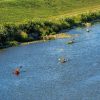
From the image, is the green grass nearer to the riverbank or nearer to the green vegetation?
the green vegetation

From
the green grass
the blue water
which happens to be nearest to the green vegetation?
the green grass

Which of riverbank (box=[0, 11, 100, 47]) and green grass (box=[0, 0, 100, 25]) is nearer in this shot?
riverbank (box=[0, 11, 100, 47])

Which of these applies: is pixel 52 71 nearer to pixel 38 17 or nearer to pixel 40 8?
pixel 38 17

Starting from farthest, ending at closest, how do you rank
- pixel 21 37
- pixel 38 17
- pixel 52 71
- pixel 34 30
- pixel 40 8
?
pixel 40 8
pixel 38 17
pixel 34 30
pixel 21 37
pixel 52 71

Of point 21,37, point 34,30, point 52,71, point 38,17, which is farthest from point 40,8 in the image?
point 52,71

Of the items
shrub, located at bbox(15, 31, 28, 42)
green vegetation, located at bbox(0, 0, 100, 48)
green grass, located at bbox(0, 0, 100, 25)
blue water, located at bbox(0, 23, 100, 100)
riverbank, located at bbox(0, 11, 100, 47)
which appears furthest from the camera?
green grass, located at bbox(0, 0, 100, 25)

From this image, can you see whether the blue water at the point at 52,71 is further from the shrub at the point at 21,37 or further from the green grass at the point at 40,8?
the green grass at the point at 40,8

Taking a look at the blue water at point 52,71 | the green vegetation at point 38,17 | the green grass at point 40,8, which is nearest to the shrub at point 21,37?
the green vegetation at point 38,17
